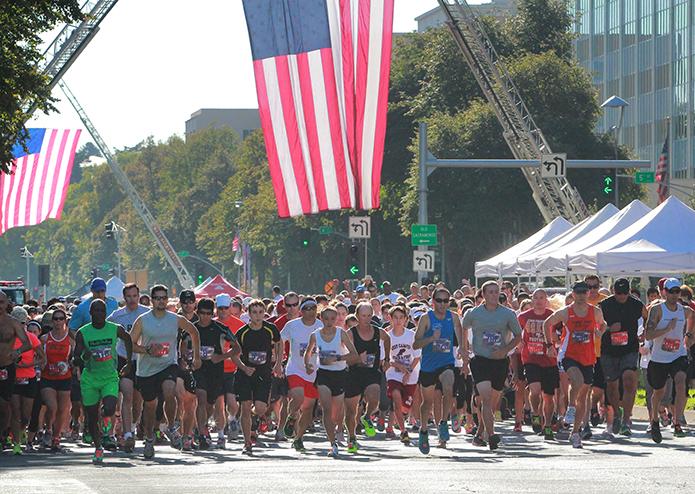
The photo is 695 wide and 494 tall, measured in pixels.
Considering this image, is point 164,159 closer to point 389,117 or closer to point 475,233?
point 389,117

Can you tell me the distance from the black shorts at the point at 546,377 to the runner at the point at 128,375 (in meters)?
4.71

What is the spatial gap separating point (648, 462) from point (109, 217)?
16198 cm

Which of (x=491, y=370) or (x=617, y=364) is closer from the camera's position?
(x=491, y=370)

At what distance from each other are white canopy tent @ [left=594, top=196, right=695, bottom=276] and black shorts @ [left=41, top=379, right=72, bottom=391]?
13235 millimetres

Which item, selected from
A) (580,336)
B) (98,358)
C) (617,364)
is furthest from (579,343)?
(98,358)

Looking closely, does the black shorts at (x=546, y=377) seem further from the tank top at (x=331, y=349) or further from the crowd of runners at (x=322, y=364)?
the tank top at (x=331, y=349)

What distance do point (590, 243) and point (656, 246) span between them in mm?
3153

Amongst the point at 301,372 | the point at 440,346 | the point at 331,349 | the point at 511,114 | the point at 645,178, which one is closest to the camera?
the point at 331,349

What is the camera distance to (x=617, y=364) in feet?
67.4

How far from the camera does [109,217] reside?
581ft

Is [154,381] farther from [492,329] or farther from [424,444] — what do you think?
[492,329]

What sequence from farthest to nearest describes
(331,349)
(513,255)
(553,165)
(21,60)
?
(553,165), (513,255), (21,60), (331,349)

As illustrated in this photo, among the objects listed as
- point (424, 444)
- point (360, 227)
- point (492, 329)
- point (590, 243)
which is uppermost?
point (360, 227)

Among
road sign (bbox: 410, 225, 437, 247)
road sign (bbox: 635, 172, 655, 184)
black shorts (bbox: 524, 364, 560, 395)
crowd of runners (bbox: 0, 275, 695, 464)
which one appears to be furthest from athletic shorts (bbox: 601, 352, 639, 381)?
road sign (bbox: 635, 172, 655, 184)
